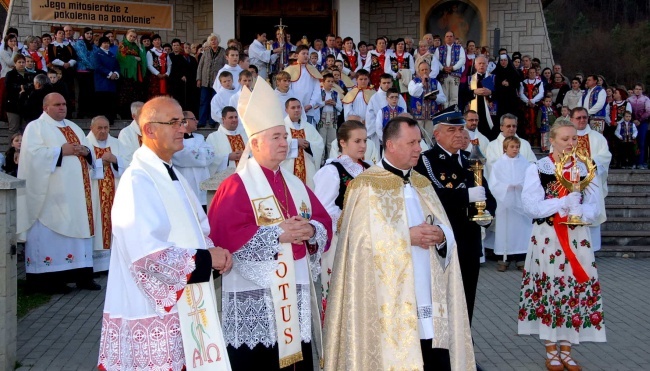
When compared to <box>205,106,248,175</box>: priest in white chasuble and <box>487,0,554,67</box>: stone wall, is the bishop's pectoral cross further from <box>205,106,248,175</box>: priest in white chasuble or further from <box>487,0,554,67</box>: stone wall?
<box>487,0,554,67</box>: stone wall

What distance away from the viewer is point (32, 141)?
29.9 feet

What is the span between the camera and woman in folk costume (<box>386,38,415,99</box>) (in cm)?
1647

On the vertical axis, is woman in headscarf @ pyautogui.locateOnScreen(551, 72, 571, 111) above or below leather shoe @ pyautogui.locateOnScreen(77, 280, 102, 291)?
above

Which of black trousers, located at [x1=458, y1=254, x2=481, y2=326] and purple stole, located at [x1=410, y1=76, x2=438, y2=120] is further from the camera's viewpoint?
purple stole, located at [x1=410, y1=76, x2=438, y2=120]

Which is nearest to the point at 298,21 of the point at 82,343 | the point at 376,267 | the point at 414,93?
the point at 414,93

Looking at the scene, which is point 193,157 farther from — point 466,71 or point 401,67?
point 466,71

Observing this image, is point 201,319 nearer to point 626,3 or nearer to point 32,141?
point 32,141

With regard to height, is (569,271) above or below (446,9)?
below

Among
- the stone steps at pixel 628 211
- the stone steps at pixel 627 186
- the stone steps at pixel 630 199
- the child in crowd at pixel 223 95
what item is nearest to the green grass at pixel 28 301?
the child in crowd at pixel 223 95

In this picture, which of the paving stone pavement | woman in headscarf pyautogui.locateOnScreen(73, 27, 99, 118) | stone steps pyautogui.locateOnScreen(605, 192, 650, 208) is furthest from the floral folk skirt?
woman in headscarf pyautogui.locateOnScreen(73, 27, 99, 118)

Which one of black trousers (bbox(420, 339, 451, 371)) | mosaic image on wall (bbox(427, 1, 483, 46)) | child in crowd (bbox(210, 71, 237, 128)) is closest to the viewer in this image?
black trousers (bbox(420, 339, 451, 371))

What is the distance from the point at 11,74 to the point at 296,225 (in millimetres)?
10869

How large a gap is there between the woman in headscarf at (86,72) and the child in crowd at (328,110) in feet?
15.6

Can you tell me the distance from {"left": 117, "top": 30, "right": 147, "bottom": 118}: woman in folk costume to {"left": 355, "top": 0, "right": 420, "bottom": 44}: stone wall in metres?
8.47
